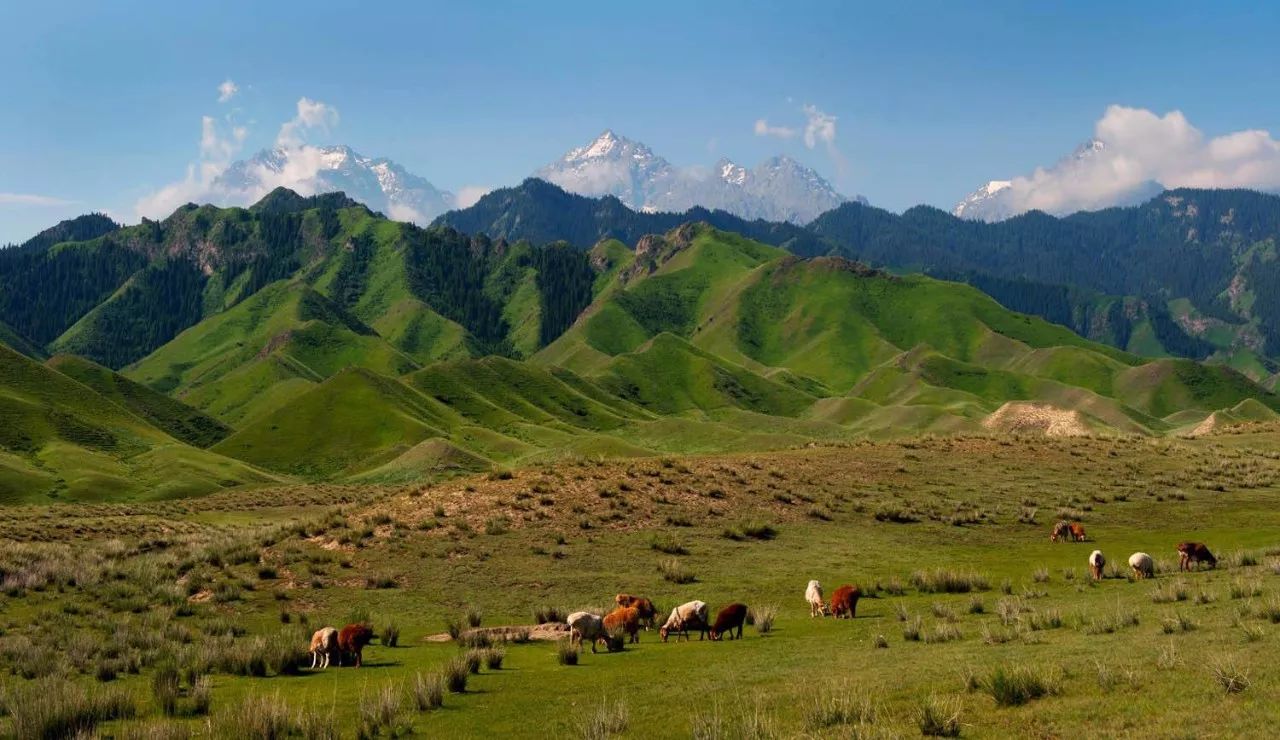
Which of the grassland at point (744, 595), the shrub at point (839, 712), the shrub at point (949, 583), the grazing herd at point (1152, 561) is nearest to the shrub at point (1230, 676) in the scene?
the grassland at point (744, 595)

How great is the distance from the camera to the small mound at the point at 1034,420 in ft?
442

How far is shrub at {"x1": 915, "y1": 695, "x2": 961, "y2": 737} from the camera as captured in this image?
13.3 m

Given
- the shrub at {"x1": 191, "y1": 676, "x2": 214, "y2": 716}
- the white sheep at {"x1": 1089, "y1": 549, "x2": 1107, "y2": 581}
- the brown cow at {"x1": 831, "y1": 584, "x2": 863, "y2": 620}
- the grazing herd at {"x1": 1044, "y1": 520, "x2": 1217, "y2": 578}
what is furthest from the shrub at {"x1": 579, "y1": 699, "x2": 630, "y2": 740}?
the white sheep at {"x1": 1089, "y1": 549, "x2": 1107, "y2": 581}

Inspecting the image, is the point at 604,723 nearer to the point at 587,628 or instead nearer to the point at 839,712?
the point at 839,712

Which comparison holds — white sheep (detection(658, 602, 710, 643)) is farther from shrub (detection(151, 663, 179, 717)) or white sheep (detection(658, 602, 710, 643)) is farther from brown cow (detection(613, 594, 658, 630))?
shrub (detection(151, 663, 179, 717))

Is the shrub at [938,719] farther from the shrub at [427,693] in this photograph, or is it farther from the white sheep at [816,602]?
the white sheep at [816,602]

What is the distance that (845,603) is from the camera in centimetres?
2672

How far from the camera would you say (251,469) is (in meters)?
141

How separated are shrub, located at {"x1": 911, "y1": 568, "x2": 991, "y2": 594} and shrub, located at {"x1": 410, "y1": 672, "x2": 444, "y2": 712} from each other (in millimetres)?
18657

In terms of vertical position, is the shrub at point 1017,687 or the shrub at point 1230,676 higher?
the shrub at point 1230,676

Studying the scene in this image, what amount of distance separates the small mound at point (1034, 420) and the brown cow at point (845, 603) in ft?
374

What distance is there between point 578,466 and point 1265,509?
116 feet

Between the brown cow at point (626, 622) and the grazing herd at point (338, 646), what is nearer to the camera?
the grazing herd at point (338, 646)

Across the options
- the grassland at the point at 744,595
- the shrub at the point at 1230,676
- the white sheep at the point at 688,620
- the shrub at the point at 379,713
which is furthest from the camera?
the white sheep at the point at 688,620
